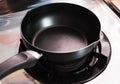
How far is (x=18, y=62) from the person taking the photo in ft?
1.42

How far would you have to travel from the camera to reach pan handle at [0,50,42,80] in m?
0.42

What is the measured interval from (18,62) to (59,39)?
20 centimetres

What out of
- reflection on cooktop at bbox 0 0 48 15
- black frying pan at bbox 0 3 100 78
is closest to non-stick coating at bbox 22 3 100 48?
black frying pan at bbox 0 3 100 78

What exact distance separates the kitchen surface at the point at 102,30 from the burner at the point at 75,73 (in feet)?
0.04

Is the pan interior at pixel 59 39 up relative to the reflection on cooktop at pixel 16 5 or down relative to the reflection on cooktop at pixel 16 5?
down

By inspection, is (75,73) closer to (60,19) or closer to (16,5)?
(60,19)

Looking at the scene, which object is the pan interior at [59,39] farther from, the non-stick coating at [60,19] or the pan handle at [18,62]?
the pan handle at [18,62]

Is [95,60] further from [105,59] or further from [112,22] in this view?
[112,22]

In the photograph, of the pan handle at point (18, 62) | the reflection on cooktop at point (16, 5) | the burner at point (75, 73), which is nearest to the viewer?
the pan handle at point (18, 62)

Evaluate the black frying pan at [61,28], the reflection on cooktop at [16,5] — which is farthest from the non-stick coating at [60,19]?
the reflection on cooktop at [16,5]

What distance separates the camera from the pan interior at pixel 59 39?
575 mm

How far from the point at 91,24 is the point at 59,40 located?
116 mm

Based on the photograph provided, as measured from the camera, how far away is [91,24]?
24.3 inches

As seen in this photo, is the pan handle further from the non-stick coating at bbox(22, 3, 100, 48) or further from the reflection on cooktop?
the reflection on cooktop
